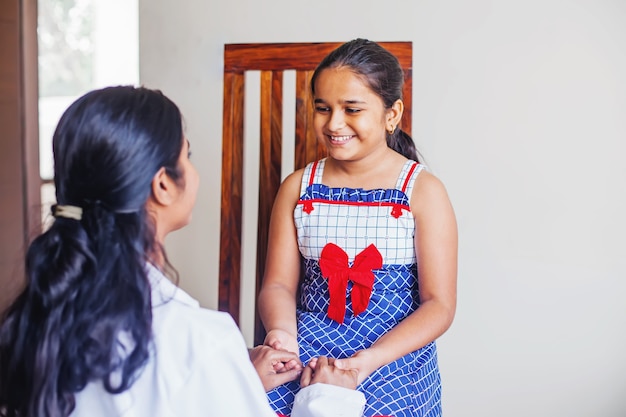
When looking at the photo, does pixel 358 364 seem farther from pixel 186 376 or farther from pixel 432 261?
pixel 186 376

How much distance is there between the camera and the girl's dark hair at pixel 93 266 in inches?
34.1

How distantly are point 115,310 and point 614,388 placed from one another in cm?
135

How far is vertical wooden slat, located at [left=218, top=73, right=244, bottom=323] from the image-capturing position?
5.49ft

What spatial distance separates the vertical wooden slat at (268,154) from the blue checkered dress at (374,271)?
0.59ft

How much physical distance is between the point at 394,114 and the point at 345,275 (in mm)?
331

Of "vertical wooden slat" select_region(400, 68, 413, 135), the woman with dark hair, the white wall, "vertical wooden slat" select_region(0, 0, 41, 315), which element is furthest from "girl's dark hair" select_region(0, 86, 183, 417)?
"vertical wooden slat" select_region(0, 0, 41, 315)

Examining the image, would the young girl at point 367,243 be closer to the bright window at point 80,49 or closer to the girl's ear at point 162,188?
the girl's ear at point 162,188

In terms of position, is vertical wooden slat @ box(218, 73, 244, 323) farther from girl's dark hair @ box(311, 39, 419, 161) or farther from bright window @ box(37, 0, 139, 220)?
bright window @ box(37, 0, 139, 220)

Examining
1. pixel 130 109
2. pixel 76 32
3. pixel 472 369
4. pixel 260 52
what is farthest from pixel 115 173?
pixel 76 32

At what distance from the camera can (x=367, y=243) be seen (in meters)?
1.42

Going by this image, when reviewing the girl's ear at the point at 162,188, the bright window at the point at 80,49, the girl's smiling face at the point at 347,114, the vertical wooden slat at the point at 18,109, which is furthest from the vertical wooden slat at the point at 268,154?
the bright window at the point at 80,49

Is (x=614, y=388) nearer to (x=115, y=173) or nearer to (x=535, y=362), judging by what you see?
(x=535, y=362)

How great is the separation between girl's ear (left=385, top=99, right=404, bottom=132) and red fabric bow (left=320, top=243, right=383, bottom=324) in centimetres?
24

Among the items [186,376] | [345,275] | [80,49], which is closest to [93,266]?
[186,376]
